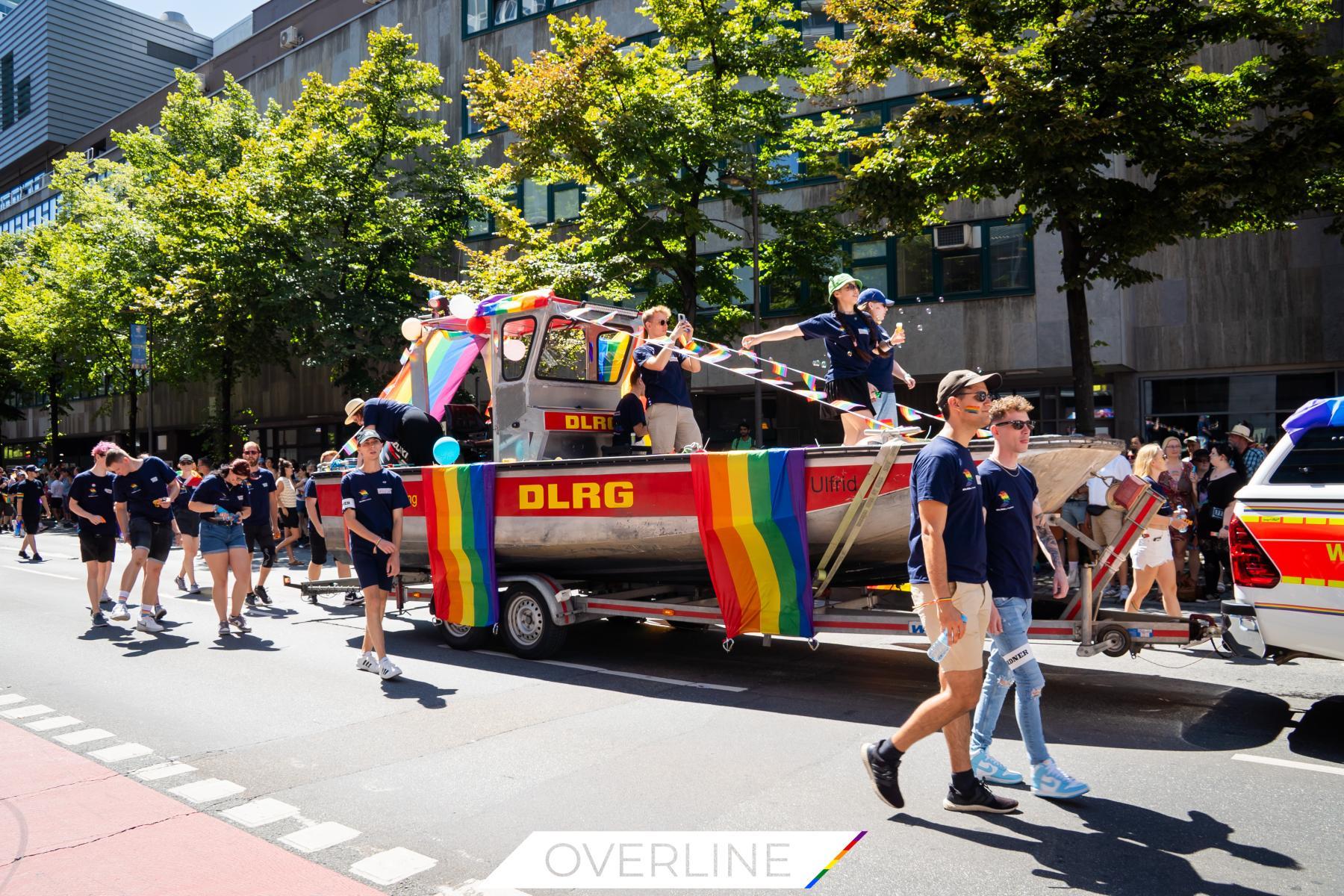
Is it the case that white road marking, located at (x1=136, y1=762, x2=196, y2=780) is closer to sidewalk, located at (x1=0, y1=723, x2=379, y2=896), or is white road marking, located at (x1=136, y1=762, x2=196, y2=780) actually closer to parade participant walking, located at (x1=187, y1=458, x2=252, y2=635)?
sidewalk, located at (x1=0, y1=723, x2=379, y2=896)

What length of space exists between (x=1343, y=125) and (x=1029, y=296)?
8.75 metres

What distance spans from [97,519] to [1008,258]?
17.0 meters

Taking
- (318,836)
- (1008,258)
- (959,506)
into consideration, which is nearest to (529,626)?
(318,836)

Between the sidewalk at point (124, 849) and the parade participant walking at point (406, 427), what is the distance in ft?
14.0

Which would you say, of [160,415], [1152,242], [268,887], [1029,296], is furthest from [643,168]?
[160,415]

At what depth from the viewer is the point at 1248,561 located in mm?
5812

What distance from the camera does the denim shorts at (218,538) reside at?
10.1 m

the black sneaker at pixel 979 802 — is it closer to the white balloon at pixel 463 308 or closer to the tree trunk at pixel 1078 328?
the white balloon at pixel 463 308

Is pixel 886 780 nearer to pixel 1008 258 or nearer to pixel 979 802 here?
pixel 979 802

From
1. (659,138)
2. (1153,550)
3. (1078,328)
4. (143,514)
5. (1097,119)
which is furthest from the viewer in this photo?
(659,138)

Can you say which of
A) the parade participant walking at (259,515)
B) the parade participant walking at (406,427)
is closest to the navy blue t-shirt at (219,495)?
the parade participant walking at (259,515)

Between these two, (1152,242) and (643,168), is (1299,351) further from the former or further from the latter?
(643,168)

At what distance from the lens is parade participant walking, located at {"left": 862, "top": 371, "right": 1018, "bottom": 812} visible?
4.36 meters

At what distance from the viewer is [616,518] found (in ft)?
25.2
